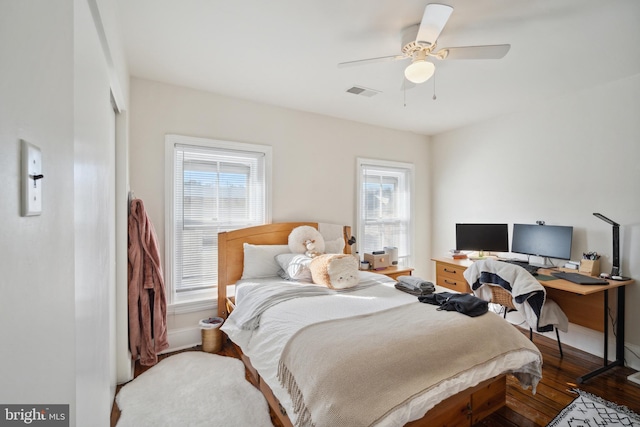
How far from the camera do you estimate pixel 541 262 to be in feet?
11.1

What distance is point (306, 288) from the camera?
2387 millimetres

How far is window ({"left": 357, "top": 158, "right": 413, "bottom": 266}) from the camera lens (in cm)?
422

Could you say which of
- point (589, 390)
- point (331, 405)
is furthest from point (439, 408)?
point (589, 390)

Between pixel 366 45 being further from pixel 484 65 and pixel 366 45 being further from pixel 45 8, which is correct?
pixel 45 8

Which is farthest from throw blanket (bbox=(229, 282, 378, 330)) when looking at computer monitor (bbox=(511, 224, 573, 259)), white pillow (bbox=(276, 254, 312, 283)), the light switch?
computer monitor (bbox=(511, 224, 573, 259))

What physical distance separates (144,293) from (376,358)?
206 centimetres

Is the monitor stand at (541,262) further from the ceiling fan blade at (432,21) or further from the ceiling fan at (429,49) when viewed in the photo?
the ceiling fan blade at (432,21)

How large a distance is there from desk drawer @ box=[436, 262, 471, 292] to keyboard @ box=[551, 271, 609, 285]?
88cm

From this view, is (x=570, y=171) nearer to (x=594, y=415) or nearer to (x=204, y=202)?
(x=594, y=415)

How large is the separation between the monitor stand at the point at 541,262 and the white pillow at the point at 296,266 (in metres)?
2.62

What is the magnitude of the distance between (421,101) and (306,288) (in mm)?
2516

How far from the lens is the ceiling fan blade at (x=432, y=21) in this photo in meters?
1.65

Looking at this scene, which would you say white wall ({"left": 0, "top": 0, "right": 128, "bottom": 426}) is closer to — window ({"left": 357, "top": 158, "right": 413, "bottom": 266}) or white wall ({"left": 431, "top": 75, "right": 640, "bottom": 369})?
window ({"left": 357, "top": 158, "right": 413, "bottom": 266})

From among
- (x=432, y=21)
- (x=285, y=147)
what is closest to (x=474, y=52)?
(x=432, y=21)
